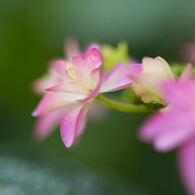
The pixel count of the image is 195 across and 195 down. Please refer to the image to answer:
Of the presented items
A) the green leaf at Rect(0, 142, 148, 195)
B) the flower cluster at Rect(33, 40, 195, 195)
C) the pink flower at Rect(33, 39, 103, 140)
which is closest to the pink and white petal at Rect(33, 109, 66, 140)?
the pink flower at Rect(33, 39, 103, 140)

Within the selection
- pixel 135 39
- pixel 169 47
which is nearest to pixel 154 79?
pixel 169 47

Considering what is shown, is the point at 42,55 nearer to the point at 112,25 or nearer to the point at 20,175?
the point at 112,25

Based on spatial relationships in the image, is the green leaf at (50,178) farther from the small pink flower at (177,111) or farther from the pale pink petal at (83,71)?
the small pink flower at (177,111)

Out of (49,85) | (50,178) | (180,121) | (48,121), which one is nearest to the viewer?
(180,121)

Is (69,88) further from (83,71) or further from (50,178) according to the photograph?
(50,178)

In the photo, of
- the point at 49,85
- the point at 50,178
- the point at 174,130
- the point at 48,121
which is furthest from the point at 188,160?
the point at 50,178

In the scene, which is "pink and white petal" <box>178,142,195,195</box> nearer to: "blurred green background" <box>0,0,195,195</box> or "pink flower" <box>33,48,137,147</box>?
"pink flower" <box>33,48,137,147</box>

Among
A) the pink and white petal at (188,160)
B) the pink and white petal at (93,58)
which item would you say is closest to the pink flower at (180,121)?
the pink and white petal at (188,160)

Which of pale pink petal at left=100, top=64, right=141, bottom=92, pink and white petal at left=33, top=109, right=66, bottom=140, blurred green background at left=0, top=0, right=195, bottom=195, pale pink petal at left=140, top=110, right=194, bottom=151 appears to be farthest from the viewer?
blurred green background at left=0, top=0, right=195, bottom=195
